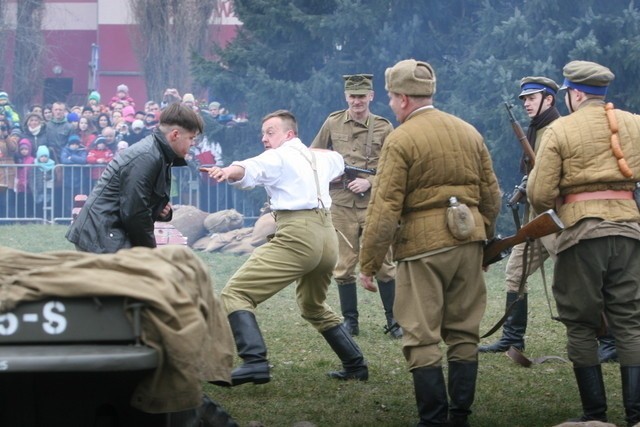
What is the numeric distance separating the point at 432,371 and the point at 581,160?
145 cm

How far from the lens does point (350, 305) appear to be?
1027cm

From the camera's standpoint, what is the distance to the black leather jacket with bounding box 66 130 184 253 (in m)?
7.14

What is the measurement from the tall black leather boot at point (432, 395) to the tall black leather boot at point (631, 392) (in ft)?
3.34

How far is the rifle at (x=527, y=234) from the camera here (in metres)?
6.66

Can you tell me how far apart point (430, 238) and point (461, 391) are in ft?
2.93

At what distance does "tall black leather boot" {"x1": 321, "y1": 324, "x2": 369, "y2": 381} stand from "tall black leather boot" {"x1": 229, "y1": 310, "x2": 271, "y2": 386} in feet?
2.56

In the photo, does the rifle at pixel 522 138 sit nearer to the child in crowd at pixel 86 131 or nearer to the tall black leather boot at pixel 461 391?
the tall black leather boot at pixel 461 391

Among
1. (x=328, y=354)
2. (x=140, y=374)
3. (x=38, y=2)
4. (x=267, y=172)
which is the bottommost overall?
(x=328, y=354)

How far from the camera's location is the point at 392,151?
6.66 meters

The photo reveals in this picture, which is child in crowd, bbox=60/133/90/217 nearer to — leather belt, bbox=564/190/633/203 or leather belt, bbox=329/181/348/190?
leather belt, bbox=329/181/348/190

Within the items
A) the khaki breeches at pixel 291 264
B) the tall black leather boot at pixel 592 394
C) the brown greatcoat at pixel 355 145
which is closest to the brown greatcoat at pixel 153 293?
the tall black leather boot at pixel 592 394

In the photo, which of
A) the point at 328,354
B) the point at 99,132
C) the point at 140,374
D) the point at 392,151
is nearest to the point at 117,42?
the point at 99,132

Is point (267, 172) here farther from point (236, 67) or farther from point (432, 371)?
point (236, 67)

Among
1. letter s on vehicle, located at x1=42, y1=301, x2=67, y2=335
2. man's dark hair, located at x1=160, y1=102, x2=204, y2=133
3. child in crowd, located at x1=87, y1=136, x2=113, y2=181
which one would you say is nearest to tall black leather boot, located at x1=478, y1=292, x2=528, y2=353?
man's dark hair, located at x1=160, y1=102, x2=204, y2=133
